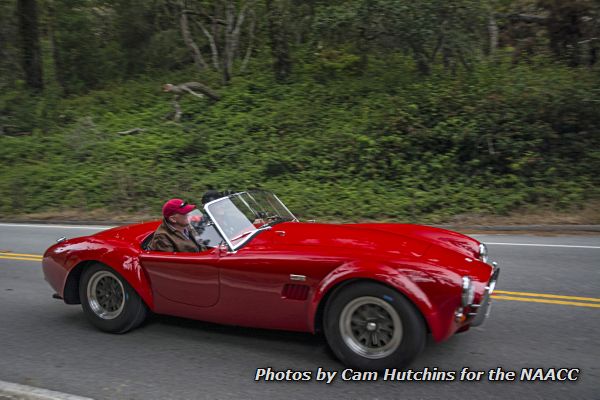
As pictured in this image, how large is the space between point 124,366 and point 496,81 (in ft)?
48.4

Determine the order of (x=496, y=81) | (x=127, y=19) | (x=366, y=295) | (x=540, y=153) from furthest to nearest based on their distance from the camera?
1. (x=127, y=19)
2. (x=496, y=81)
3. (x=540, y=153)
4. (x=366, y=295)

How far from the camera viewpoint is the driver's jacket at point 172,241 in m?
5.05

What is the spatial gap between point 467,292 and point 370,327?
2.45ft

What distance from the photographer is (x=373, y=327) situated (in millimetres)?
4121

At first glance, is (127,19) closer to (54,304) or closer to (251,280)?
(54,304)

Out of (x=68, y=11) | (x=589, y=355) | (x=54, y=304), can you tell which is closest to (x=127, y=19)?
(x=68, y=11)

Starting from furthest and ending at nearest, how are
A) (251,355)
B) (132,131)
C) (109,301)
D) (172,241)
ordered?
(132,131) → (109,301) → (172,241) → (251,355)

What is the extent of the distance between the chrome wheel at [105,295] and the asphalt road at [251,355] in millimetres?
229

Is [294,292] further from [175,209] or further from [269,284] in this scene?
[175,209]

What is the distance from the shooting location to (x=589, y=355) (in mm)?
4422

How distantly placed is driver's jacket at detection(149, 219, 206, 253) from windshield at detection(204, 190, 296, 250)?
0.97 ft

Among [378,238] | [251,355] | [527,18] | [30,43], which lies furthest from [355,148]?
[30,43]

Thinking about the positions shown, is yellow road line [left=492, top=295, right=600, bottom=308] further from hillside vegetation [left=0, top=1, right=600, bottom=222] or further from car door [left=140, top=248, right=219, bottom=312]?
hillside vegetation [left=0, top=1, right=600, bottom=222]

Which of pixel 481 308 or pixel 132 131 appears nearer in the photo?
pixel 481 308
